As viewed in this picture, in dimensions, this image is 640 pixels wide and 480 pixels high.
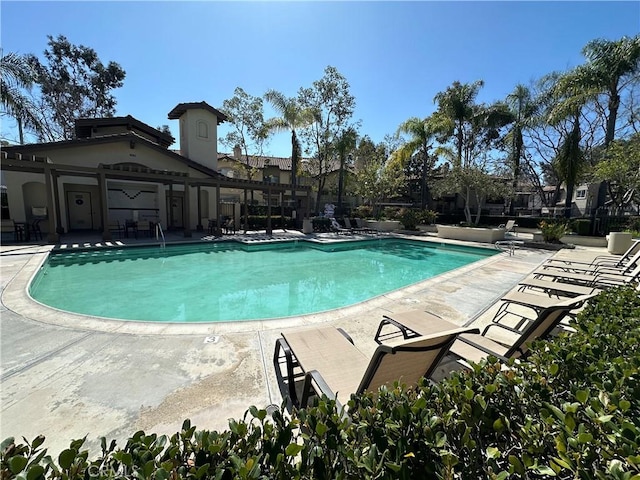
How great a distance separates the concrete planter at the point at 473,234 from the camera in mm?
17203

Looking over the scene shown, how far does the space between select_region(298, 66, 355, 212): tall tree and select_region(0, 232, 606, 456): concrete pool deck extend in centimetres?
2112

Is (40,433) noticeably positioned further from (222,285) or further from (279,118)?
(279,118)

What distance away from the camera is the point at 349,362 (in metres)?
3.02

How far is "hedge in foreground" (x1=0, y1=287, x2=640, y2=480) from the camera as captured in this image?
43.3 inches

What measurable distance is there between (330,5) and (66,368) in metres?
12.8

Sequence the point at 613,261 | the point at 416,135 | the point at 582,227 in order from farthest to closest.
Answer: the point at 416,135, the point at 582,227, the point at 613,261

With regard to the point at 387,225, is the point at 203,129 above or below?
above

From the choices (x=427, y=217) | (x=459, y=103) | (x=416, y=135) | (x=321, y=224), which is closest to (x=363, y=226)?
(x=321, y=224)

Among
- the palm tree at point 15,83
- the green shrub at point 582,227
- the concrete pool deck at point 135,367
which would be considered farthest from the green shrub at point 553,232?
the palm tree at point 15,83

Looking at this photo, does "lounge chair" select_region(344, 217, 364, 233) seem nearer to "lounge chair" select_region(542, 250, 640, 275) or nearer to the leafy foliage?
the leafy foliage

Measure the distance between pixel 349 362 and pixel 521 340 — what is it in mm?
1857

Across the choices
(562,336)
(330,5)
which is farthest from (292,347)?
(330,5)

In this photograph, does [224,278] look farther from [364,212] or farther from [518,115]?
[518,115]

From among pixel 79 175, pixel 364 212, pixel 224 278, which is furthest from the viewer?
pixel 364 212
